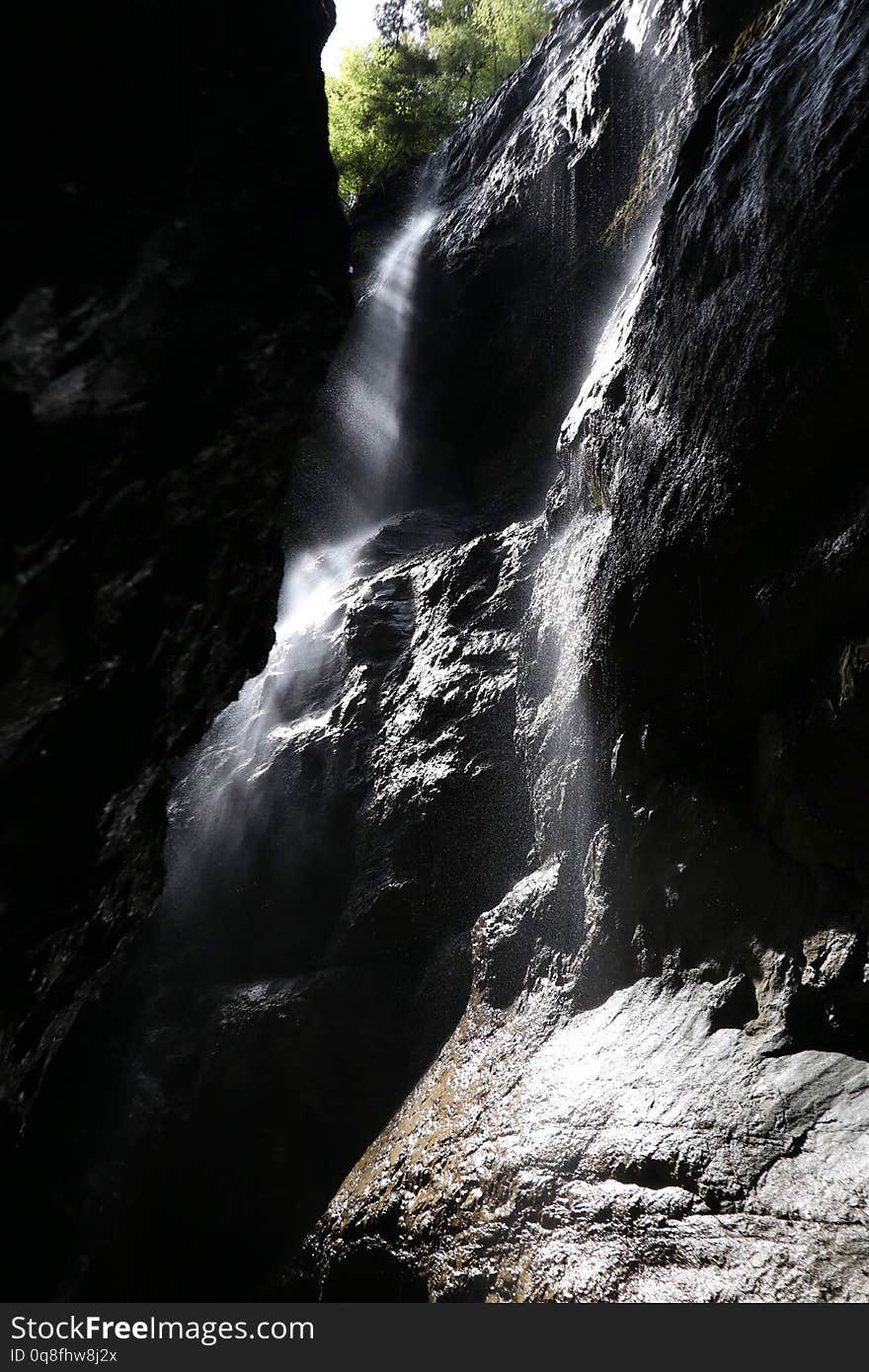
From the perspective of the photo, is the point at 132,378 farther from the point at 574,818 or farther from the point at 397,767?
the point at 397,767

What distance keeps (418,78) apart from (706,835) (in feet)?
76.7

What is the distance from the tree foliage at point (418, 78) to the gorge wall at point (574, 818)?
32.5 ft

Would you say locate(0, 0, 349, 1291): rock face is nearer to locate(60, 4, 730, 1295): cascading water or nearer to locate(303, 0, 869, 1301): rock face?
locate(303, 0, 869, 1301): rock face

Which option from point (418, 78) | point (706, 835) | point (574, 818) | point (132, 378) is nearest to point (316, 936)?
point (574, 818)

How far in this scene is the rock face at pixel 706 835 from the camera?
390 centimetres

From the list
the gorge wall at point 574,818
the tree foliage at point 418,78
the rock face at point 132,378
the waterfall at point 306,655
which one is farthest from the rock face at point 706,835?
the tree foliage at point 418,78

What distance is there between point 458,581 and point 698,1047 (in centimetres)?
673

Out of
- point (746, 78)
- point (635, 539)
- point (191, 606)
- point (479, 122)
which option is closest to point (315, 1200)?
point (191, 606)

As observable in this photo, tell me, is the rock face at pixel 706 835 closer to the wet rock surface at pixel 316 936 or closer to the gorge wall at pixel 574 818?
the gorge wall at pixel 574 818

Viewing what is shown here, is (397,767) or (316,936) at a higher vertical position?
(397,767)

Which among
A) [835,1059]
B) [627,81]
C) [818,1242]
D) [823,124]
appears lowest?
[818,1242]

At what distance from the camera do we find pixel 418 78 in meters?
21.2

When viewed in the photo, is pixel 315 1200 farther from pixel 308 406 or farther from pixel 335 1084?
pixel 308 406

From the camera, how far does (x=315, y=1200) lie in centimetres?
753
